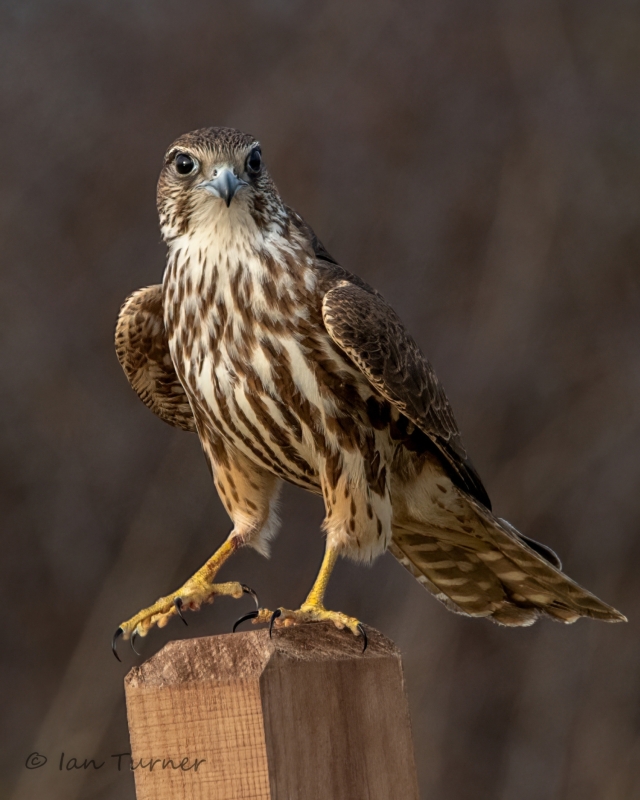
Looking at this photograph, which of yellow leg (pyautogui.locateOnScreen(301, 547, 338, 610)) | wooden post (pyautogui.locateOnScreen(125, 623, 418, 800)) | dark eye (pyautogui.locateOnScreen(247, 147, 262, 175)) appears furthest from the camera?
dark eye (pyautogui.locateOnScreen(247, 147, 262, 175))

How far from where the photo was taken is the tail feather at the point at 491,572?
2.42 m

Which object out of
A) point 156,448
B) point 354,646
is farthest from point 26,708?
point 354,646

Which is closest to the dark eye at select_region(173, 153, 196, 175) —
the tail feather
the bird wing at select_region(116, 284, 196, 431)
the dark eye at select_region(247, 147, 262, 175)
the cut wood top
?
the dark eye at select_region(247, 147, 262, 175)

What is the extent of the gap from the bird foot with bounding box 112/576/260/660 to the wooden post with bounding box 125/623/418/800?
1.96ft

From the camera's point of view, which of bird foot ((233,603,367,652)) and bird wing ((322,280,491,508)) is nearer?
bird foot ((233,603,367,652))

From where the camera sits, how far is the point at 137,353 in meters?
2.63

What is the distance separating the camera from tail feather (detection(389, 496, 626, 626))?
95.2 inches

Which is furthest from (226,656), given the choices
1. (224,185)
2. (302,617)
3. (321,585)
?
(224,185)

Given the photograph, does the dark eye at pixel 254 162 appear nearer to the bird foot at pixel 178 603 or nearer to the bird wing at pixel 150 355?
the bird wing at pixel 150 355

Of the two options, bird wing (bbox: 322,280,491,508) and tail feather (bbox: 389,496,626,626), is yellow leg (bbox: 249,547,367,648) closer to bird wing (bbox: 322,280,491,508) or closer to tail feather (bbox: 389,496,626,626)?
bird wing (bbox: 322,280,491,508)

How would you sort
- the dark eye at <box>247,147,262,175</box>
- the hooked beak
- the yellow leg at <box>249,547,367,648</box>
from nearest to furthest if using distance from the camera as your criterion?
the yellow leg at <box>249,547,367,648</box>, the hooked beak, the dark eye at <box>247,147,262,175</box>

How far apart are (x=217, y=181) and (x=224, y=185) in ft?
0.10

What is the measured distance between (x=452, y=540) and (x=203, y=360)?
2.57ft

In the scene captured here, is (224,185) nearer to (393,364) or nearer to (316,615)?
(393,364)
